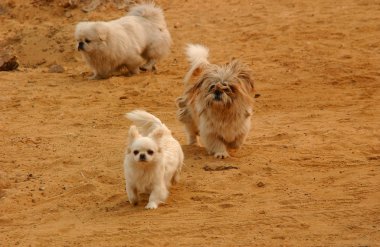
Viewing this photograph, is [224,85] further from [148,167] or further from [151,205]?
[151,205]

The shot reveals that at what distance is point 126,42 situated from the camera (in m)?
15.1

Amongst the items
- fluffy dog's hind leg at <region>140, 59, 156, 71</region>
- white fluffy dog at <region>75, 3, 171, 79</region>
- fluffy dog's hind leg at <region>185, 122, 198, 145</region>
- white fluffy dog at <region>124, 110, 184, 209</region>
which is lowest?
fluffy dog's hind leg at <region>140, 59, 156, 71</region>

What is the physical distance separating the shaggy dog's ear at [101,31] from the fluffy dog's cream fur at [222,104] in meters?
4.48

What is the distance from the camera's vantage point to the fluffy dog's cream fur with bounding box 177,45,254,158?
33.3ft

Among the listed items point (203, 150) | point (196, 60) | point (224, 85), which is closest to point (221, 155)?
point (203, 150)

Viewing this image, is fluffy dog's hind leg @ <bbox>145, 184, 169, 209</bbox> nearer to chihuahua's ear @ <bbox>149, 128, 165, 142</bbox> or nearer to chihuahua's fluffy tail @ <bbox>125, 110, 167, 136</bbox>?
chihuahua's ear @ <bbox>149, 128, 165, 142</bbox>

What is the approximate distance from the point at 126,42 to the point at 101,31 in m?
0.52

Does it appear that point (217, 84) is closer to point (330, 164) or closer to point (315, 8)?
point (330, 164)

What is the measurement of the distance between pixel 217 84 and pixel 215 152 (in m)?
0.84

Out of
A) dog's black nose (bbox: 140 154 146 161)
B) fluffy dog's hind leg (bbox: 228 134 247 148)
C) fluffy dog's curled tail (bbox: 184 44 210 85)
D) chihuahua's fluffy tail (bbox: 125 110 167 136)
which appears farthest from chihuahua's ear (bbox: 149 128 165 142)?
fluffy dog's curled tail (bbox: 184 44 210 85)

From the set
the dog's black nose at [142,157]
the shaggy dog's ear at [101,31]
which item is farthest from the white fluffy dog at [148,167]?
the shaggy dog's ear at [101,31]

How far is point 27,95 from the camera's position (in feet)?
45.0

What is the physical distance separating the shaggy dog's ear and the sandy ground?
0.75 m

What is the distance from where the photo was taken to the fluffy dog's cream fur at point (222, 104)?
1016 cm
